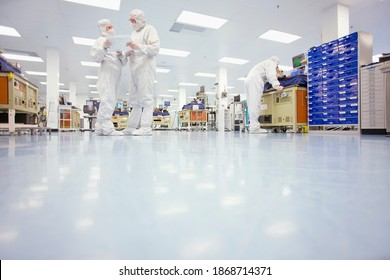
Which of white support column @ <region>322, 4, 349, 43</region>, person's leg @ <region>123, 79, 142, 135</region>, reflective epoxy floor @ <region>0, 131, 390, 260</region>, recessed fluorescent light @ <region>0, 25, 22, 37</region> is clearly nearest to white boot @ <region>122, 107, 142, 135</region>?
person's leg @ <region>123, 79, 142, 135</region>

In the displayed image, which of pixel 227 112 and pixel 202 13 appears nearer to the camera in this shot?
pixel 202 13

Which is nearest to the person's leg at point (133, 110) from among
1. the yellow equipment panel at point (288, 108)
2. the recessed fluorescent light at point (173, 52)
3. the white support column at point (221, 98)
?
the yellow equipment panel at point (288, 108)

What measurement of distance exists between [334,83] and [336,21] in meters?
1.90

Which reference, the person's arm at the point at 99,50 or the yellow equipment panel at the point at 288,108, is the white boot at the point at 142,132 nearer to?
the person's arm at the point at 99,50

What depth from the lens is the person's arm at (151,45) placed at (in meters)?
3.56

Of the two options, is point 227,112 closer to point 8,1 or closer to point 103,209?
point 8,1

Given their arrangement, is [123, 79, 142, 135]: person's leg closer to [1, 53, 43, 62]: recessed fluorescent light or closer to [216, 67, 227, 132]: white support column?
[216, 67, 227, 132]: white support column

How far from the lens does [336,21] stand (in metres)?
A: 5.83

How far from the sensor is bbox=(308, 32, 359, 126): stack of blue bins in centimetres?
476

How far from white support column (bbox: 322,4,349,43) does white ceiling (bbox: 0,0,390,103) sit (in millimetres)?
151

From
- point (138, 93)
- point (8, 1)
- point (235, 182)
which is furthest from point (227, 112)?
point (235, 182)

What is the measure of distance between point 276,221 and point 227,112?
34.7ft

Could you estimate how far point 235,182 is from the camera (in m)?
0.68
